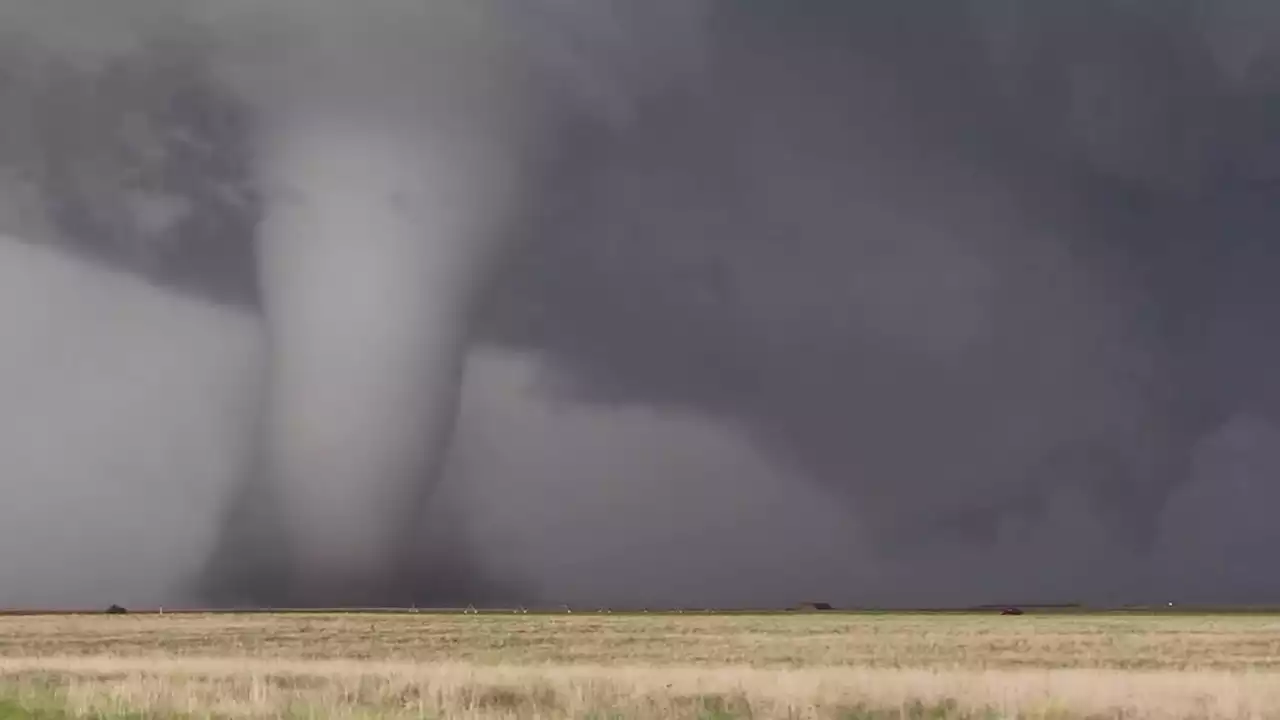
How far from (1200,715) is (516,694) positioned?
12.8 metres

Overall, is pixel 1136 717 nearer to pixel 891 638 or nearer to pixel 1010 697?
pixel 1010 697

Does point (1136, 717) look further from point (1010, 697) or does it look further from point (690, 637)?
point (690, 637)

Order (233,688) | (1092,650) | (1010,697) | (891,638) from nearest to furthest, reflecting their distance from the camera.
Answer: (1010,697) < (233,688) < (1092,650) < (891,638)

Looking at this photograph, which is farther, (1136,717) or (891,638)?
(891,638)

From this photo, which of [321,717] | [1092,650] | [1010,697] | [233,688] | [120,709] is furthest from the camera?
[1092,650]

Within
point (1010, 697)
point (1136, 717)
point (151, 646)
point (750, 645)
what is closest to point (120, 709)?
point (1010, 697)

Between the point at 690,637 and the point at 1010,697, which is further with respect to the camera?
the point at 690,637

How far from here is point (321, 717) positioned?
18.3 metres

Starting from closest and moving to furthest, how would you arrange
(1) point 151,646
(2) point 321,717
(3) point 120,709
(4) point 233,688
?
(2) point 321,717, (3) point 120,709, (4) point 233,688, (1) point 151,646

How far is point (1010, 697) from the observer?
71.0 ft

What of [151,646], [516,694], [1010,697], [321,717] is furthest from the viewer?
[151,646]

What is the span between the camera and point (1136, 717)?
1972 cm

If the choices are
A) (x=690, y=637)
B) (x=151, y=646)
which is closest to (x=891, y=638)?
(x=690, y=637)

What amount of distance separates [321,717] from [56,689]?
1103 cm
